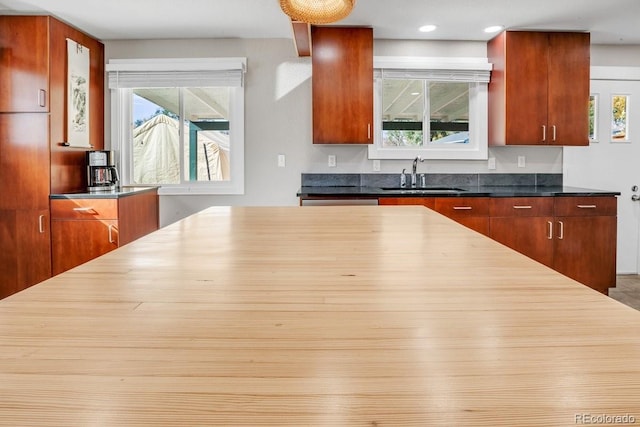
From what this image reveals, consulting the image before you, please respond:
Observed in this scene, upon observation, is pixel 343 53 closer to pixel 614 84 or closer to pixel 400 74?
pixel 400 74

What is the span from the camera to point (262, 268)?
3.51 ft

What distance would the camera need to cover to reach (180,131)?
4.30 meters

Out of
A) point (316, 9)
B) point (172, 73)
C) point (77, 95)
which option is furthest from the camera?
point (172, 73)

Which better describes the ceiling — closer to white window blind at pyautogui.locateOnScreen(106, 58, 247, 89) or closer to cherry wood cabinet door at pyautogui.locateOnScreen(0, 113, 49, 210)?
white window blind at pyautogui.locateOnScreen(106, 58, 247, 89)

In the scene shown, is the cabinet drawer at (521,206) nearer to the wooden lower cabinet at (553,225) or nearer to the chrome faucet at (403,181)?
the wooden lower cabinet at (553,225)

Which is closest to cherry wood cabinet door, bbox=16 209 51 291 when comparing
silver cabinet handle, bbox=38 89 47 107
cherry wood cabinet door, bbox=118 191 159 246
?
cherry wood cabinet door, bbox=118 191 159 246

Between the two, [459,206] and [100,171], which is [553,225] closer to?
[459,206]

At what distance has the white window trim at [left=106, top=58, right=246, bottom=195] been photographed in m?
4.06

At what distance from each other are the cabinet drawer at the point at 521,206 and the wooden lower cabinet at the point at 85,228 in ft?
9.14

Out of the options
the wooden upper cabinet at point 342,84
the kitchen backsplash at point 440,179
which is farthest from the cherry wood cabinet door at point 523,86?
the wooden upper cabinet at point 342,84

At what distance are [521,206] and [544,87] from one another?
3.53 feet

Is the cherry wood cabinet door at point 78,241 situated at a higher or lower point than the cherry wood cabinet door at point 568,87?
lower

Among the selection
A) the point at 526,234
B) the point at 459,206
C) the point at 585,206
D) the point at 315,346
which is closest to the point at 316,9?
the point at 315,346

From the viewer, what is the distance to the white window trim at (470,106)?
412cm
